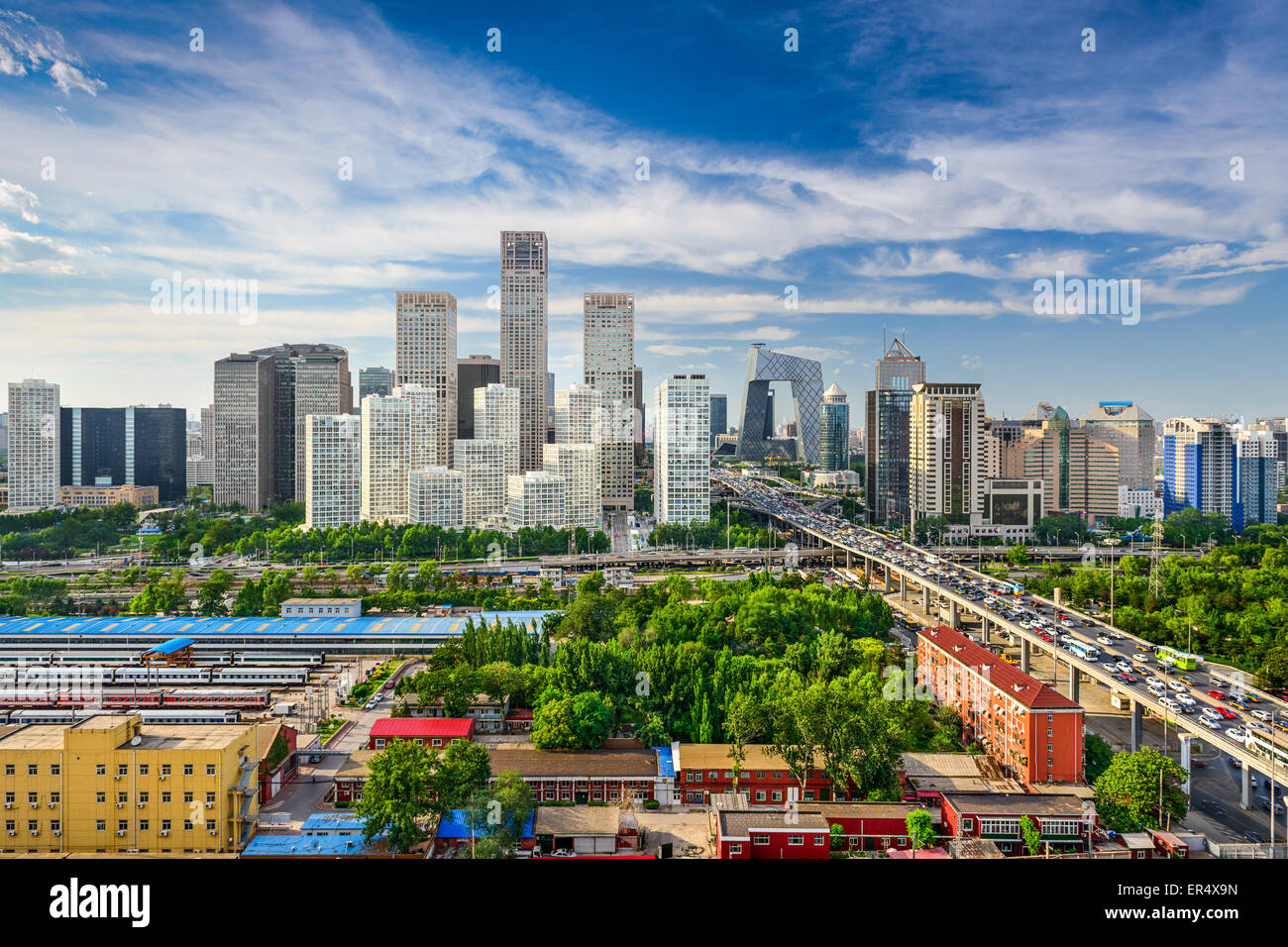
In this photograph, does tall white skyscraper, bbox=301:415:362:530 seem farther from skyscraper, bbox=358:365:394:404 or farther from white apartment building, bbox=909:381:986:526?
white apartment building, bbox=909:381:986:526

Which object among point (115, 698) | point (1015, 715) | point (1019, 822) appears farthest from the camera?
point (115, 698)

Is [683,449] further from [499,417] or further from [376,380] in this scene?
[376,380]

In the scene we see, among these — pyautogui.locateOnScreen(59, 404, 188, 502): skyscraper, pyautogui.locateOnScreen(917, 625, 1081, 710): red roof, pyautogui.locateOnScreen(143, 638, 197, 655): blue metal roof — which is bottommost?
pyautogui.locateOnScreen(143, 638, 197, 655): blue metal roof

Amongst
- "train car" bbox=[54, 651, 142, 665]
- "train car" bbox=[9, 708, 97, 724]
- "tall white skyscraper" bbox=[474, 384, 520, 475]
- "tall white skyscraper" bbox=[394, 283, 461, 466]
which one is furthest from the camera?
"tall white skyscraper" bbox=[394, 283, 461, 466]

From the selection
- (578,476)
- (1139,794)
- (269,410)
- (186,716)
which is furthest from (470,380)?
(1139,794)

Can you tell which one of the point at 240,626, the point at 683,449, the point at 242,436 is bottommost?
the point at 240,626

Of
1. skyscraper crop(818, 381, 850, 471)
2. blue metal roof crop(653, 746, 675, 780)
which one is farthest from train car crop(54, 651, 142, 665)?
skyscraper crop(818, 381, 850, 471)
